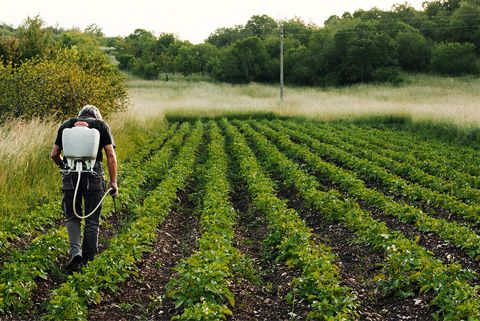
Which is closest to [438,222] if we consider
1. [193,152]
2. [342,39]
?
[193,152]

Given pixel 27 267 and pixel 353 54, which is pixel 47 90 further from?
pixel 353 54

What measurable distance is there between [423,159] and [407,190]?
17.6ft

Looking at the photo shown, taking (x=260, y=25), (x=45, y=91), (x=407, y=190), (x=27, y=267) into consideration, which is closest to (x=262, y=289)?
(x=27, y=267)

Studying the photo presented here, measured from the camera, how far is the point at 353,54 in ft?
209

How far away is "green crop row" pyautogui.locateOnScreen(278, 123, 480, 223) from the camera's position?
10.5 meters

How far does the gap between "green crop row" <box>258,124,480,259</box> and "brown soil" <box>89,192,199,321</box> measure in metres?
4.04

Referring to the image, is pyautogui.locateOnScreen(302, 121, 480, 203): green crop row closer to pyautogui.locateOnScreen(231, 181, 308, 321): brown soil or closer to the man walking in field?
pyautogui.locateOnScreen(231, 181, 308, 321): brown soil

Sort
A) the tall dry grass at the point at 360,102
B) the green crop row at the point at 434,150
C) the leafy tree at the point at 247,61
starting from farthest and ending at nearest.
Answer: the leafy tree at the point at 247,61, the tall dry grass at the point at 360,102, the green crop row at the point at 434,150

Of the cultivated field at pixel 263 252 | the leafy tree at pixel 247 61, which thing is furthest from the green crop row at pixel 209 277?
the leafy tree at pixel 247 61

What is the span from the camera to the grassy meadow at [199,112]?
38.8 feet

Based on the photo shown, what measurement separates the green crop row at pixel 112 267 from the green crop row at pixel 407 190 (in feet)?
18.6

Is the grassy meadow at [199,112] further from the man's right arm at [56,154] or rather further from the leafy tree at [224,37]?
the leafy tree at [224,37]

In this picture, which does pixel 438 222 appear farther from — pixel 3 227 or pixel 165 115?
pixel 165 115

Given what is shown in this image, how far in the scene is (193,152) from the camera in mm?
19359
